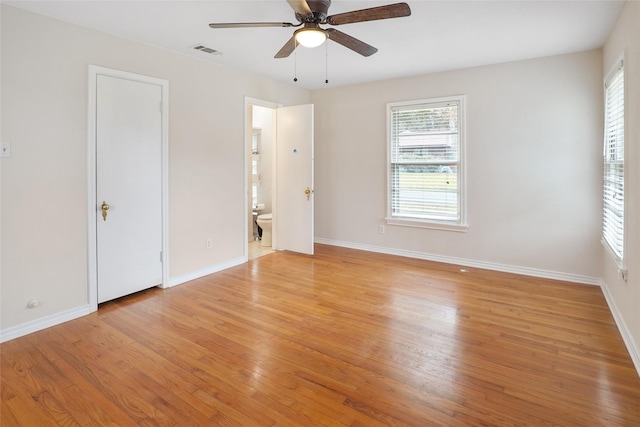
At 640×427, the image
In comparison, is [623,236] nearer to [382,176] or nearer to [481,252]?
[481,252]

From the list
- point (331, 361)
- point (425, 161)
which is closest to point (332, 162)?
point (425, 161)

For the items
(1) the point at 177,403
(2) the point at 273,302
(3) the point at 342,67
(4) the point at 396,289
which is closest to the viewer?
(1) the point at 177,403

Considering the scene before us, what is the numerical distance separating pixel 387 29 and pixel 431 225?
2.70 m

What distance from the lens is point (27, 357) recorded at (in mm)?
2461

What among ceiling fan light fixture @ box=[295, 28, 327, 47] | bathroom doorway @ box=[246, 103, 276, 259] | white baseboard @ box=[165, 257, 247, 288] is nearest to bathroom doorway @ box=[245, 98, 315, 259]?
white baseboard @ box=[165, 257, 247, 288]

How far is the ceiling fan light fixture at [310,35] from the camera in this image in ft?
8.32

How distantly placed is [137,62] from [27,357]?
2727 millimetres

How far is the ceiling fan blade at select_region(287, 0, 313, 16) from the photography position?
7.55ft

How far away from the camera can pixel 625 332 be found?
2.64 meters

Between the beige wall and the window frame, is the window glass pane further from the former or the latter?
the window frame

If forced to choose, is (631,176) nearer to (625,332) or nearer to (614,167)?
(614,167)

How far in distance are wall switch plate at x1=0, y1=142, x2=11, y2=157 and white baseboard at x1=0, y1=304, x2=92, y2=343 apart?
133 cm

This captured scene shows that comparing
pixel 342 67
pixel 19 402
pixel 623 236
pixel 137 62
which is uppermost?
pixel 342 67

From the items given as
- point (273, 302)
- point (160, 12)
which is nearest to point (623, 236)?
point (273, 302)
